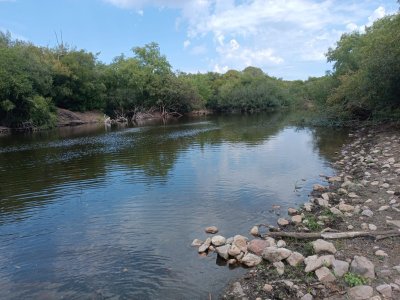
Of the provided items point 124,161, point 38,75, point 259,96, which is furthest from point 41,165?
point 259,96

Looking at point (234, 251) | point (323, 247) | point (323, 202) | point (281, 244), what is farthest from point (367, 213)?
point (234, 251)

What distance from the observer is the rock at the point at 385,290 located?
225 inches

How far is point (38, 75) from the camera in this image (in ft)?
154

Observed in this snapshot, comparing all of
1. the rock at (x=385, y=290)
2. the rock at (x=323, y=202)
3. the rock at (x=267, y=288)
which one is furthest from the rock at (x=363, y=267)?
the rock at (x=323, y=202)

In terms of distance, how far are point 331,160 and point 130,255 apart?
46.1 feet

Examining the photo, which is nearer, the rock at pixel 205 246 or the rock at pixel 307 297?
the rock at pixel 307 297

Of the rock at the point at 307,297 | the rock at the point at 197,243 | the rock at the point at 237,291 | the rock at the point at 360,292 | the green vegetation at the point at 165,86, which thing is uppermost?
the green vegetation at the point at 165,86

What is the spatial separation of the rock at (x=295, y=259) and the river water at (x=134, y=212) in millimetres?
1057

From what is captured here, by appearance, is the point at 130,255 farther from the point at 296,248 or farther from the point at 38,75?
the point at 38,75

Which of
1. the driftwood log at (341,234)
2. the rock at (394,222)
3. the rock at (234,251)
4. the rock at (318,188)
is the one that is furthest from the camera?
the rock at (318,188)

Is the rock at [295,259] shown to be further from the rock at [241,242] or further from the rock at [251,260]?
the rock at [241,242]

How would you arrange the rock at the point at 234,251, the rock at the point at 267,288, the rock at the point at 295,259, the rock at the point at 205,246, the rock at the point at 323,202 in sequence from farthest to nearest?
the rock at the point at 323,202 < the rock at the point at 205,246 < the rock at the point at 234,251 < the rock at the point at 295,259 < the rock at the point at 267,288

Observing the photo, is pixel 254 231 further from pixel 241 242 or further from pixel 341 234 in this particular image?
pixel 341 234

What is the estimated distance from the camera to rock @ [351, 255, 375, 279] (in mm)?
6301
